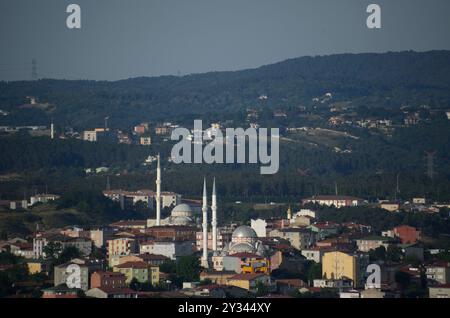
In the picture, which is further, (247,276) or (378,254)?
(378,254)

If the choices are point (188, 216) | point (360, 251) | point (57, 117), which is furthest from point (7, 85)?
point (360, 251)

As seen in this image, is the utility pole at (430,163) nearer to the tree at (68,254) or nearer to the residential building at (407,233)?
the residential building at (407,233)

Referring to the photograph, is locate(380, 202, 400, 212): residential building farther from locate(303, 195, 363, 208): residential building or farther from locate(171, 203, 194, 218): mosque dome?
locate(171, 203, 194, 218): mosque dome

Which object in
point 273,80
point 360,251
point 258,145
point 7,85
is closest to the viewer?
point 360,251

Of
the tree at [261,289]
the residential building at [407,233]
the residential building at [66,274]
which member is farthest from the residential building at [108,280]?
the residential building at [407,233]

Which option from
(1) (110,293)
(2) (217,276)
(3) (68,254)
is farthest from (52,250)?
(1) (110,293)

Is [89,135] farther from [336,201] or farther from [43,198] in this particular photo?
[43,198]

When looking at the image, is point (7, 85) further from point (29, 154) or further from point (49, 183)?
point (49, 183)
